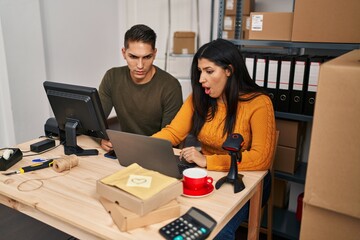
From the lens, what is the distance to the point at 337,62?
677mm

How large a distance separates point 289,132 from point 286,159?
0.18m

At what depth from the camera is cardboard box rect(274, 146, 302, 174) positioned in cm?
208

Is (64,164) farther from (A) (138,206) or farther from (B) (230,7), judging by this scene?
(B) (230,7)

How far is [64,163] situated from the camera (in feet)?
4.57

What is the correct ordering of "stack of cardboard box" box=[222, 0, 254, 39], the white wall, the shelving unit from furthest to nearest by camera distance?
the white wall → "stack of cardboard box" box=[222, 0, 254, 39] → the shelving unit

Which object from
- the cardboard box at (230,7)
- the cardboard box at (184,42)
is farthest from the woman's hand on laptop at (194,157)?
the cardboard box at (184,42)

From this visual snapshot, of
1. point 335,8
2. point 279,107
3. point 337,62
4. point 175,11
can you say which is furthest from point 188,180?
point 175,11

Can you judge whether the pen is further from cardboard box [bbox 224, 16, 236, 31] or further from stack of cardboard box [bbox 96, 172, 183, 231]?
cardboard box [bbox 224, 16, 236, 31]

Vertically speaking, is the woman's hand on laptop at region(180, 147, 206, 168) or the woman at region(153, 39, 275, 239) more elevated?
the woman at region(153, 39, 275, 239)

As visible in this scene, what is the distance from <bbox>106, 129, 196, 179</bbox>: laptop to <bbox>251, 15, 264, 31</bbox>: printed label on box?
1079 millimetres

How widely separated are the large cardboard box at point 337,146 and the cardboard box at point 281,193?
1615 millimetres

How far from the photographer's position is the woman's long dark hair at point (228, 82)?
1.60 meters

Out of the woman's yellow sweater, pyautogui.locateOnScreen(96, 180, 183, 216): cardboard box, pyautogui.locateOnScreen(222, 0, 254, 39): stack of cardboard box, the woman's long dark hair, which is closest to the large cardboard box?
pyautogui.locateOnScreen(96, 180, 183, 216): cardboard box

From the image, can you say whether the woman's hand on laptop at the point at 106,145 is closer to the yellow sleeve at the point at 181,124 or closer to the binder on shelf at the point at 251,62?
the yellow sleeve at the point at 181,124
